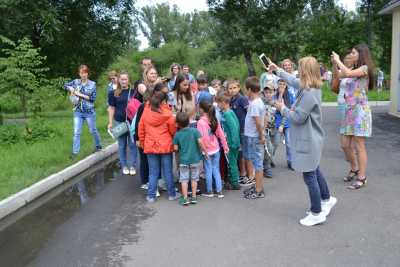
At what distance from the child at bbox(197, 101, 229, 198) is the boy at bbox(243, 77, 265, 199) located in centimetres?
37

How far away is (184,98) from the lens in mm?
6652

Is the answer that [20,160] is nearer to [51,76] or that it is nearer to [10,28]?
[10,28]

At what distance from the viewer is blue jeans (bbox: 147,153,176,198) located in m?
6.31

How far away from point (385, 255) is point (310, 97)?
168 cm

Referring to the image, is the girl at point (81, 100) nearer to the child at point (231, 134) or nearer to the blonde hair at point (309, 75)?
the child at point (231, 134)

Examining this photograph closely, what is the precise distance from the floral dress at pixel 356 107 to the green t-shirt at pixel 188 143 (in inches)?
82.3

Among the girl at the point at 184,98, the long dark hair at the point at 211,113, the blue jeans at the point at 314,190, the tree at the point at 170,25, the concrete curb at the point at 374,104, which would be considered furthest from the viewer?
the tree at the point at 170,25

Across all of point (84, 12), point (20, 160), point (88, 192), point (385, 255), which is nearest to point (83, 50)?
point (84, 12)

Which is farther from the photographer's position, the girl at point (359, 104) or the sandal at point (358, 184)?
the sandal at point (358, 184)

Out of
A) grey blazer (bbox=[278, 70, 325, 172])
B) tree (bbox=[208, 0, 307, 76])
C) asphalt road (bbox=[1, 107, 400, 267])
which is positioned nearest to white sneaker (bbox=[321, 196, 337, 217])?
asphalt road (bbox=[1, 107, 400, 267])

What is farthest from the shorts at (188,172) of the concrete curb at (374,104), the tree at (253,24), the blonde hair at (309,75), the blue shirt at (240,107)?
the tree at (253,24)

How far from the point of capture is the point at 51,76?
20.9 meters

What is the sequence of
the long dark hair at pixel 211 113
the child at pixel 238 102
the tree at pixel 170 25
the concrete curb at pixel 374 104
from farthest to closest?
1. the tree at pixel 170 25
2. the concrete curb at pixel 374 104
3. the child at pixel 238 102
4. the long dark hair at pixel 211 113

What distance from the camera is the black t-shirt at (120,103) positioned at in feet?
25.6
